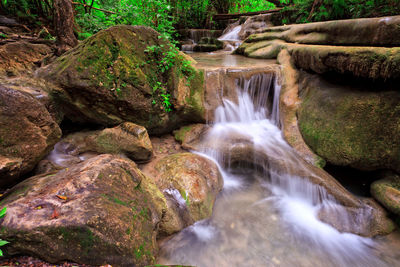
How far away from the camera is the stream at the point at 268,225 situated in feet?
8.98

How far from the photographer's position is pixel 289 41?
645 cm

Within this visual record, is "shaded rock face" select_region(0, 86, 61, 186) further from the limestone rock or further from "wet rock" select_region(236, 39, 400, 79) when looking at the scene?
the limestone rock

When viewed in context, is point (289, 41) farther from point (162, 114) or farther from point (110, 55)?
point (110, 55)

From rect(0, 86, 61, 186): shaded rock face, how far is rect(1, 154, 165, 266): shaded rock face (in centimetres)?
26

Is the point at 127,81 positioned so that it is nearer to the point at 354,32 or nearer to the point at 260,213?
the point at 260,213

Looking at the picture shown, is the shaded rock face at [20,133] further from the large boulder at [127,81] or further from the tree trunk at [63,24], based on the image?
the tree trunk at [63,24]

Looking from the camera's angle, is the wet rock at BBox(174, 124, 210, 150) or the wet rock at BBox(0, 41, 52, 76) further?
the wet rock at BBox(174, 124, 210, 150)

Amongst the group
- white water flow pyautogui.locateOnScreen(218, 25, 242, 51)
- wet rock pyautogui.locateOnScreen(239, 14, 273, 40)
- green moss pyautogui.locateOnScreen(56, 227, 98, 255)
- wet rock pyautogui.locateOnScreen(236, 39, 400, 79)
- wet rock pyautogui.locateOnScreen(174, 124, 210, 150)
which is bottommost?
wet rock pyautogui.locateOnScreen(174, 124, 210, 150)

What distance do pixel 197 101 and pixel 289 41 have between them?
4229 millimetres

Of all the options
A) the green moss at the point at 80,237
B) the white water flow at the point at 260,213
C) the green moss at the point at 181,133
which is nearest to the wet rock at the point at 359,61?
the white water flow at the point at 260,213

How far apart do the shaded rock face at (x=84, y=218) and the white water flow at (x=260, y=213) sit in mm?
918

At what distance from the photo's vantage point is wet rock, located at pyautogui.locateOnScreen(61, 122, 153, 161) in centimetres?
354

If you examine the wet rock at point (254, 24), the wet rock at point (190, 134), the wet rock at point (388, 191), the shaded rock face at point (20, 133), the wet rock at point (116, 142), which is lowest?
the wet rock at point (388, 191)

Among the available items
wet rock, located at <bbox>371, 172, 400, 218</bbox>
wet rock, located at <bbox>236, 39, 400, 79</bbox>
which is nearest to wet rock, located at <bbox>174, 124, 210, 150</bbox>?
wet rock, located at <bbox>236, 39, 400, 79</bbox>
